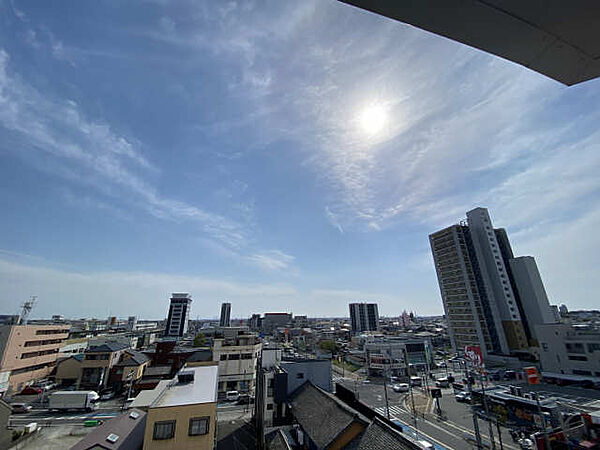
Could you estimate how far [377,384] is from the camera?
178 ft

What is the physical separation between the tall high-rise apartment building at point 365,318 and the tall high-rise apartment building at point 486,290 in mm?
69566

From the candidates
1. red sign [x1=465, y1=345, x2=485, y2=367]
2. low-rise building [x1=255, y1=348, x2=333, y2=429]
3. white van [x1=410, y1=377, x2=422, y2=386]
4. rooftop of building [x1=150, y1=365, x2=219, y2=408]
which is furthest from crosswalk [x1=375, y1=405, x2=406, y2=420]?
rooftop of building [x1=150, y1=365, x2=219, y2=408]

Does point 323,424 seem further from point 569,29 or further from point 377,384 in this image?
point 377,384

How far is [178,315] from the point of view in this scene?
12294 cm

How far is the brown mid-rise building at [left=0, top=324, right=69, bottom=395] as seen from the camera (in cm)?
4444

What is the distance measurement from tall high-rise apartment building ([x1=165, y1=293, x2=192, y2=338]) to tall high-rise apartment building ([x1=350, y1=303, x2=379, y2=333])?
292 feet

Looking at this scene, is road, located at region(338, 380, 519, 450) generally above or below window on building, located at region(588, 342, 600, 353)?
below

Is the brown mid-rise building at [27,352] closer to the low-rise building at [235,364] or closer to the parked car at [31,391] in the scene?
the parked car at [31,391]

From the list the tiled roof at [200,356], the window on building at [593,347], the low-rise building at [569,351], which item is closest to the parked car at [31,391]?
the tiled roof at [200,356]

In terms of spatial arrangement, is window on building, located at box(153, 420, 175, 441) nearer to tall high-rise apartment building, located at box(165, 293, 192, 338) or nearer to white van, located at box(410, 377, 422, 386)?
white van, located at box(410, 377, 422, 386)

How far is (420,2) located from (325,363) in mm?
37315

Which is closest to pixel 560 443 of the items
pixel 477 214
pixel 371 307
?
pixel 477 214

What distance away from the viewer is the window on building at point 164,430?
18875 mm

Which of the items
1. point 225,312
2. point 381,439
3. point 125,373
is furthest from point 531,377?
point 225,312
